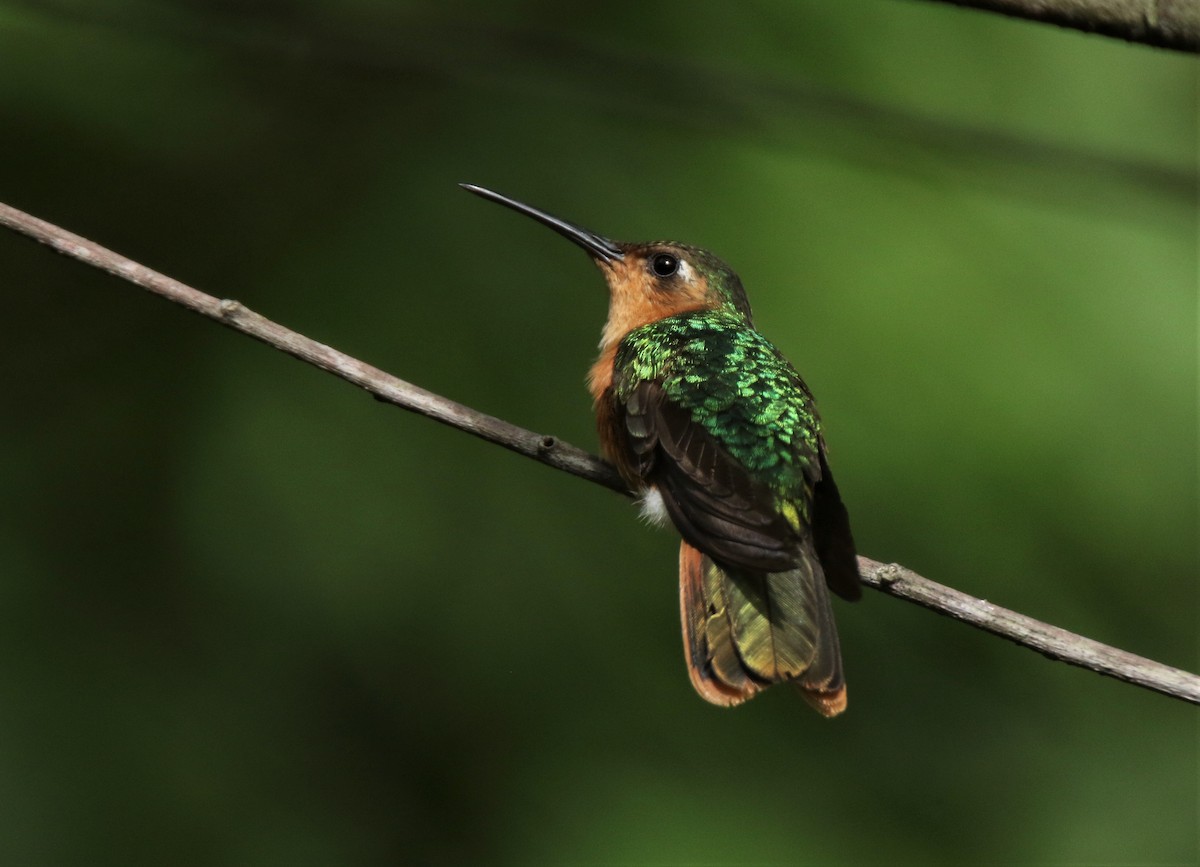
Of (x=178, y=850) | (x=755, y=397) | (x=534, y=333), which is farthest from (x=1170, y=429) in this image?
(x=178, y=850)

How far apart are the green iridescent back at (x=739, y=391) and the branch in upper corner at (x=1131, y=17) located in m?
1.21

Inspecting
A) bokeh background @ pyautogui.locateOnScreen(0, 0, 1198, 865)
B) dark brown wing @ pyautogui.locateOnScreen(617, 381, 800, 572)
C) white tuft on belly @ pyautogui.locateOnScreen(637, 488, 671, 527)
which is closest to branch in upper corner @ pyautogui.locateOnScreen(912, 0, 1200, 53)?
dark brown wing @ pyautogui.locateOnScreen(617, 381, 800, 572)

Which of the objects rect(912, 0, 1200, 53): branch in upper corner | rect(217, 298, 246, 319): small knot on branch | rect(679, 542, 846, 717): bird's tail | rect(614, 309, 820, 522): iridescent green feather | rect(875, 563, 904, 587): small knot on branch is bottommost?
rect(679, 542, 846, 717): bird's tail

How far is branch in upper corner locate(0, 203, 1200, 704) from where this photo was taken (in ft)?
7.68

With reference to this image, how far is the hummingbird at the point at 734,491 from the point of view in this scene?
2.64 metres

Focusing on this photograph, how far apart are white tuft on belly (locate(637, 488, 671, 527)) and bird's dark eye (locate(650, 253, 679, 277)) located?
992mm

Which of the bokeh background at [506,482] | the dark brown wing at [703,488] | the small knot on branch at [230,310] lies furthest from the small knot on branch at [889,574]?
the small knot on branch at [230,310]

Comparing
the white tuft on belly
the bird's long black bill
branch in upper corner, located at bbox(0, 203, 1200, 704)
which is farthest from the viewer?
the bird's long black bill

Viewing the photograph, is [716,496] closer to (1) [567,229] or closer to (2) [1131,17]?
(2) [1131,17]

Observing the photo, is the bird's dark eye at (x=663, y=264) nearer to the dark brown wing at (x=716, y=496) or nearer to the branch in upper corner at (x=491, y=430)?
the dark brown wing at (x=716, y=496)

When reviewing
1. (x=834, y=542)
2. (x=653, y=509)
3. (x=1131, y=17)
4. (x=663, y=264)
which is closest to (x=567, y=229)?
(x=663, y=264)

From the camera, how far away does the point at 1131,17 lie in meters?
2.17

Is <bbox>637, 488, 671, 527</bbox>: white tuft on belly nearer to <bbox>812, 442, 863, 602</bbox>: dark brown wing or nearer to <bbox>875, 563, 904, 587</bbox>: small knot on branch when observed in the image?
<bbox>812, 442, 863, 602</bbox>: dark brown wing

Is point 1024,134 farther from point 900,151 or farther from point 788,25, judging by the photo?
point 788,25
